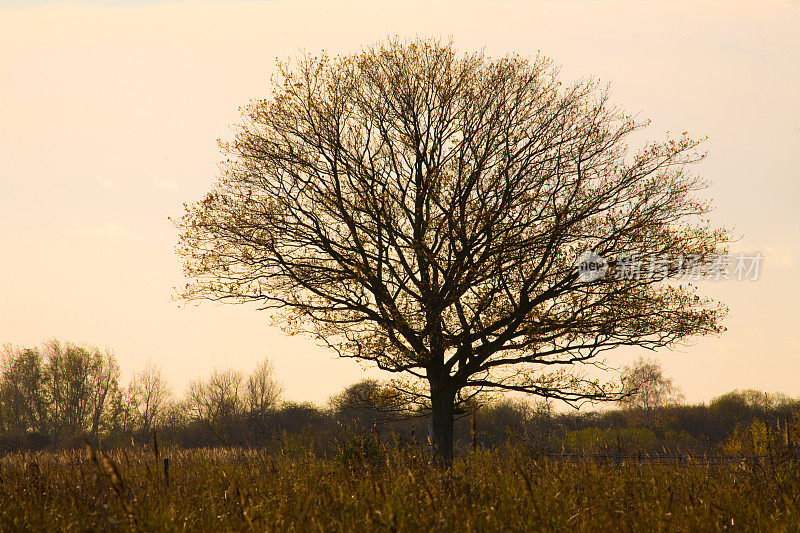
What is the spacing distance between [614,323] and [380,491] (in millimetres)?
10119

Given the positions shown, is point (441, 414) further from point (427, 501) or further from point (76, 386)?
point (76, 386)

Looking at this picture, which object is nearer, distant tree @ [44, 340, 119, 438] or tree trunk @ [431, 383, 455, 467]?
tree trunk @ [431, 383, 455, 467]

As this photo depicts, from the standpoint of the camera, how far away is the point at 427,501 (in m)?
5.09

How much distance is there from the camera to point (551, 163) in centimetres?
1509

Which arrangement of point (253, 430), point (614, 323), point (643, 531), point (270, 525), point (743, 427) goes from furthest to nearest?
point (253, 430), point (743, 427), point (614, 323), point (643, 531), point (270, 525)

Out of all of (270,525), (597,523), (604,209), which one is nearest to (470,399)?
(604,209)

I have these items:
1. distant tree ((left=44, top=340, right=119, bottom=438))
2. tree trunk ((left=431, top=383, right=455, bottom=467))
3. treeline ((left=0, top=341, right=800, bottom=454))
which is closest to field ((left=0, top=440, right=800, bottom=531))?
tree trunk ((left=431, top=383, right=455, bottom=467))

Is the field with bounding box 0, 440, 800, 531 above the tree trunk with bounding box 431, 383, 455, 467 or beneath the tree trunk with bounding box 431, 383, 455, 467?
beneath

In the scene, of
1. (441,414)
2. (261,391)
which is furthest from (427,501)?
(261,391)

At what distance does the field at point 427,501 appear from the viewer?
502 cm

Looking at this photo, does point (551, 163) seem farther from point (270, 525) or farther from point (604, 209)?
point (270, 525)

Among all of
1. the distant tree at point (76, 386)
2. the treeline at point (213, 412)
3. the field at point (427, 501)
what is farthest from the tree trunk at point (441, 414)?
the distant tree at point (76, 386)

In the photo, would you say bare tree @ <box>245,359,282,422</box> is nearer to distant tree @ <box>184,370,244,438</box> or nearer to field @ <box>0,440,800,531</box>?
distant tree @ <box>184,370,244,438</box>

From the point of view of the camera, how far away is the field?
5020mm
